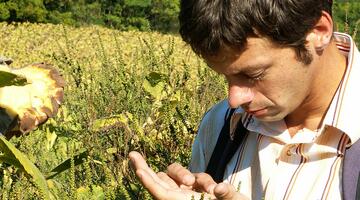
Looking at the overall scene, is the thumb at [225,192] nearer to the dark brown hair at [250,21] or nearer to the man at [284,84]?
the man at [284,84]

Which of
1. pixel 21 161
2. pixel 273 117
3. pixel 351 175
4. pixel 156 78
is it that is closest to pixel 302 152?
pixel 273 117

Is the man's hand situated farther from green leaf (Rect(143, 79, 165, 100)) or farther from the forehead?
green leaf (Rect(143, 79, 165, 100))

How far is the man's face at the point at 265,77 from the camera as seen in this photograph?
1481 millimetres

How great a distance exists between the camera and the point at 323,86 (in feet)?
5.11

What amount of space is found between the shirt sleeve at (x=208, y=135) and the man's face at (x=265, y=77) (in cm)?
27

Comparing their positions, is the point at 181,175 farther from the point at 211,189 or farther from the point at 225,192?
the point at 225,192

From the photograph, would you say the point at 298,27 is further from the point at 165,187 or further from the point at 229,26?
the point at 165,187

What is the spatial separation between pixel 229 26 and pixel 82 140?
1.34 metres

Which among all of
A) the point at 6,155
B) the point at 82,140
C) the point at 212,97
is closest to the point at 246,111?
the point at 6,155

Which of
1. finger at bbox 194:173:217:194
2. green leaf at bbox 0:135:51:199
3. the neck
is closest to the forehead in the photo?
the neck

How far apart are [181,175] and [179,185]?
0.11ft

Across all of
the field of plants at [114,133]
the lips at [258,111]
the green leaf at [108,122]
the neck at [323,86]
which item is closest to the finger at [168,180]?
the field of plants at [114,133]

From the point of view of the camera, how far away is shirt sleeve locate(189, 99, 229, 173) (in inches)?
72.0

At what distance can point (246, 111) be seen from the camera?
1.58 meters
